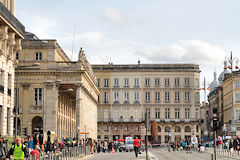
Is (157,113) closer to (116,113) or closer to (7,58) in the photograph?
(116,113)

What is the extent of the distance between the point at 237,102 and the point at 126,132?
29015mm

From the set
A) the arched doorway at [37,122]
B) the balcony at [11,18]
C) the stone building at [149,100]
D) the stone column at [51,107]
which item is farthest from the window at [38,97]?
the stone building at [149,100]

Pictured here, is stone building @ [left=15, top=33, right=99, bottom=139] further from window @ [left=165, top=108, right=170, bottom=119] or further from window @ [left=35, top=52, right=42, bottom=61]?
window @ [left=165, top=108, right=170, bottom=119]

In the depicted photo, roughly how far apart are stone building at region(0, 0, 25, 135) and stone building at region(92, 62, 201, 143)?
80335mm

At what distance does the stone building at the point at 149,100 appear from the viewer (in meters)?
122

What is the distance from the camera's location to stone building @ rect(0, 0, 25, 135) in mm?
37638

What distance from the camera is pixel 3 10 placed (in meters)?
36.3

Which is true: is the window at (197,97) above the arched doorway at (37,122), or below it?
above

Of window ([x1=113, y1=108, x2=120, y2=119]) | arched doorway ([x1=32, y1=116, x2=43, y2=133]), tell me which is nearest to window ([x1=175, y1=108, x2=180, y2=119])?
window ([x1=113, y1=108, x2=120, y2=119])

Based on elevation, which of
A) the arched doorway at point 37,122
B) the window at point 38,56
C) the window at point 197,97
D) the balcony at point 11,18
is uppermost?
the window at point 38,56

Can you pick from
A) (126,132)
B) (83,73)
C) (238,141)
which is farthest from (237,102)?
(238,141)

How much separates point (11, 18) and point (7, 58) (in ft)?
11.5

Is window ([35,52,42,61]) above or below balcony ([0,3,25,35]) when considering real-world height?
above

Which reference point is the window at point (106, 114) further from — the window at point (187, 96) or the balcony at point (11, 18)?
the balcony at point (11, 18)
